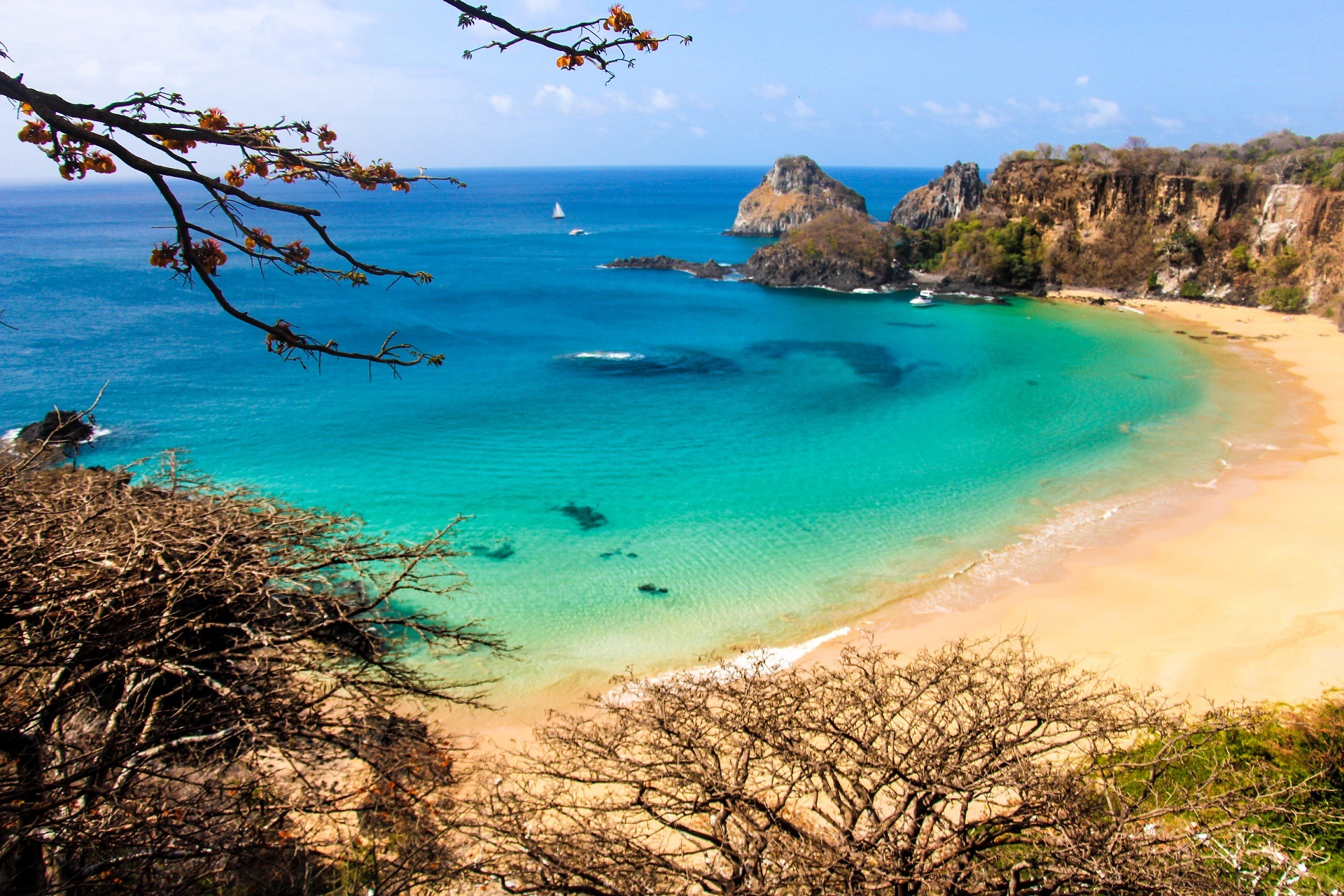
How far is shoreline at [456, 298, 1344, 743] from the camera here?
42.9 feet

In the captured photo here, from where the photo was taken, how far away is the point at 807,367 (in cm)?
3644

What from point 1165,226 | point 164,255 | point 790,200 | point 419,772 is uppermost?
point 790,200

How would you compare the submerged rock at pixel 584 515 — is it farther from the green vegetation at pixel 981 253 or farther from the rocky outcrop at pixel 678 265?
A: the green vegetation at pixel 981 253

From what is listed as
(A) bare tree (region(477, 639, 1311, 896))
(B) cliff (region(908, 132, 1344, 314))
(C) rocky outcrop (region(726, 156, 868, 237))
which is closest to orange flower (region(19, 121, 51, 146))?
(A) bare tree (region(477, 639, 1311, 896))

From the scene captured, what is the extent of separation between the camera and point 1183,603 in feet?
51.4

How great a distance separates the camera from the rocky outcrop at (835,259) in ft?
189

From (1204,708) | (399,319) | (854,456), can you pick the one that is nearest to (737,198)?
(399,319)

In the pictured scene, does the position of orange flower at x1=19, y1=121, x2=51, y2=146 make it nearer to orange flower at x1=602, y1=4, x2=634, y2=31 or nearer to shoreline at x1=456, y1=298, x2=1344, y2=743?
orange flower at x1=602, y1=4, x2=634, y2=31

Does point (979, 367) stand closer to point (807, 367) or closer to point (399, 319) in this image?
point (807, 367)

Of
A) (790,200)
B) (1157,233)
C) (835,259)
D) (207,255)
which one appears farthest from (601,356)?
(790,200)

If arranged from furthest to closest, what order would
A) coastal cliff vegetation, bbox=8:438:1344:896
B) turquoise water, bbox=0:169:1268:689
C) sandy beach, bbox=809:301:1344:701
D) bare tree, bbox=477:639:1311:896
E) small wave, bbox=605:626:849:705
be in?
turquoise water, bbox=0:169:1268:689, sandy beach, bbox=809:301:1344:701, small wave, bbox=605:626:849:705, bare tree, bbox=477:639:1311:896, coastal cliff vegetation, bbox=8:438:1344:896

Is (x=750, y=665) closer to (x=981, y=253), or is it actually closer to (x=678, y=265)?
(x=981, y=253)

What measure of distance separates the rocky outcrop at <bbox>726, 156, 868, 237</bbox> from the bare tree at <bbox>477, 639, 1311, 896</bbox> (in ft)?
279

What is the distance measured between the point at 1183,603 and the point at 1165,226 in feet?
162
